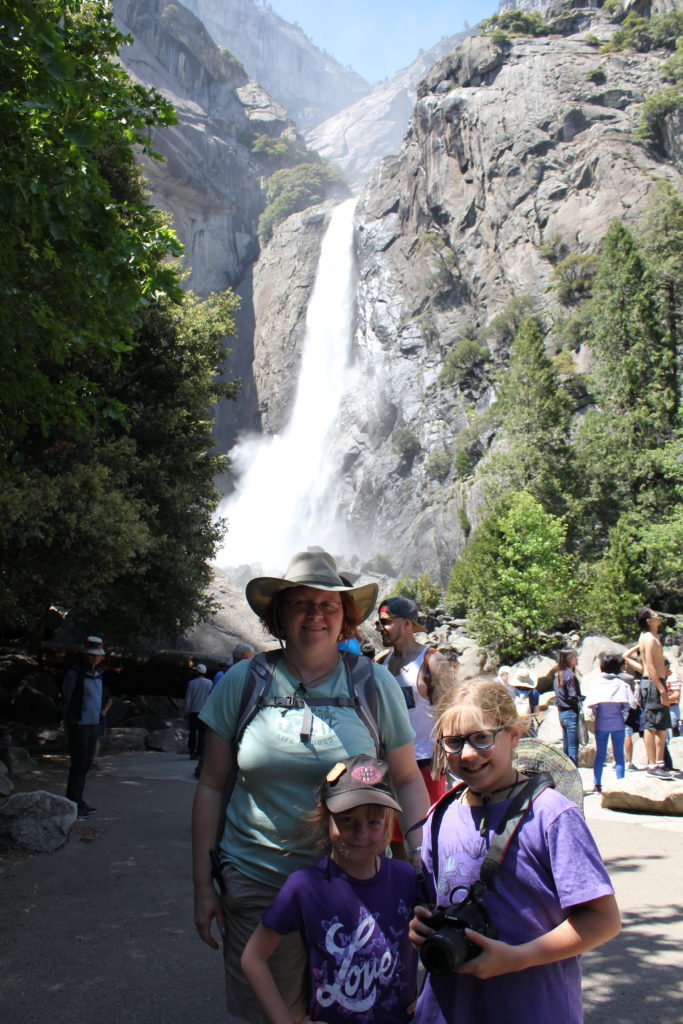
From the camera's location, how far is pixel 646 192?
161ft

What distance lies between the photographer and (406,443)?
5978 cm

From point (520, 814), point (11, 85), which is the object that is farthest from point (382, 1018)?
point (11, 85)

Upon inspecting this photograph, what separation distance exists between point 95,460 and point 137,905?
7917mm

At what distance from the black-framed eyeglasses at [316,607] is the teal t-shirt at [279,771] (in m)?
0.23

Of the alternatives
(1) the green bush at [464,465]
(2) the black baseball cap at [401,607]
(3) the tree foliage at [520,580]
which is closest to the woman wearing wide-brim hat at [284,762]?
(2) the black baseball cap at [401,607]

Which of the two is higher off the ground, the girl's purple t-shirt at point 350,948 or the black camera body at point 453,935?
the black camera body at point 453,935

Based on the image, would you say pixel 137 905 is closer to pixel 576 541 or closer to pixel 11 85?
pixel 11 85

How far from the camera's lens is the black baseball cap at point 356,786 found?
2.13 metres

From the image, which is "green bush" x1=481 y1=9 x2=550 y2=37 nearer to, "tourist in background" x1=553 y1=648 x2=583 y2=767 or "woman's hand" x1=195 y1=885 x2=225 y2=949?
"tourist in background" x1=553 y1=648 x2=583 y2=767

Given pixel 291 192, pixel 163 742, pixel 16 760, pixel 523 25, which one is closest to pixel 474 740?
pixel 16 760

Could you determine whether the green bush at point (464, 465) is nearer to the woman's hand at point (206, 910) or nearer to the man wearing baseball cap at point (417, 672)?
the man wearing baseball cap at point (417, 672)

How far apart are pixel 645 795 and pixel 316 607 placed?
6581mm

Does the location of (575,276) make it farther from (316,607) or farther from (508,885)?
(508,885)

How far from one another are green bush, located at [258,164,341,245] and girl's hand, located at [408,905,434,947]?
85230 millimetres
